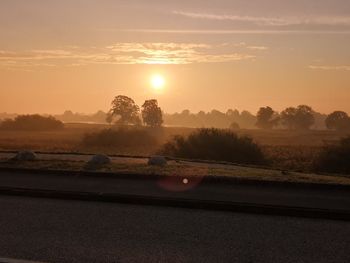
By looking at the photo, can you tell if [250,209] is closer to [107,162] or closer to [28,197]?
[28,197]

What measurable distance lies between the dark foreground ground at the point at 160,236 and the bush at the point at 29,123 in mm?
127425

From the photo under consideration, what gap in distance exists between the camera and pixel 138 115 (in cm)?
18450

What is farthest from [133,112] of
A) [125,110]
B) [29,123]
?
[29,123]

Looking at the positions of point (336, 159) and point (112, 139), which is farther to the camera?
point (112, 139)

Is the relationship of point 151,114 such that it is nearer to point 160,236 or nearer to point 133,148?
point 133,148

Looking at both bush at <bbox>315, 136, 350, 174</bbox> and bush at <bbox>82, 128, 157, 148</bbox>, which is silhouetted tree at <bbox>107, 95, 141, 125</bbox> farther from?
bush at <bbox>315, 136, 350, 174</bbox>

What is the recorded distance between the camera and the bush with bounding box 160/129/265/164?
1259 inches

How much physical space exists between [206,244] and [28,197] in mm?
4771

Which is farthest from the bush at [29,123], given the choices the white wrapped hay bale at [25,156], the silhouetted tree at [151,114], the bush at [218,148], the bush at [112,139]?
the white wrapped hay bale at [25,156]

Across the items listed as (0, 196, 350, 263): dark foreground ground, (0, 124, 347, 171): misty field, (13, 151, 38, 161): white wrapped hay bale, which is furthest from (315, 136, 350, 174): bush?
(0, 196, 350, 263): dark foreground ground

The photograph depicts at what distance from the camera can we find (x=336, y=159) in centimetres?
2986

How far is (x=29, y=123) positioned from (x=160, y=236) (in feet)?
437

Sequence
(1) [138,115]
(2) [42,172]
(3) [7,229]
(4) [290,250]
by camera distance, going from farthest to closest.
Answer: (1) [138,115] < (2) [42,172] < (3) [7,229] < (4) [290,250]

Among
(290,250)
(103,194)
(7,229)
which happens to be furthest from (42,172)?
(290,250)
